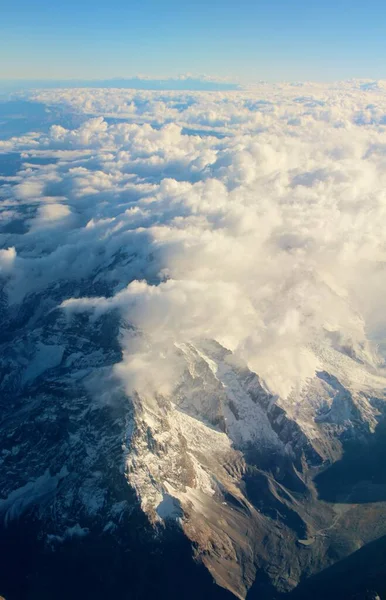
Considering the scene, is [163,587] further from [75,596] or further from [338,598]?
[338,598]

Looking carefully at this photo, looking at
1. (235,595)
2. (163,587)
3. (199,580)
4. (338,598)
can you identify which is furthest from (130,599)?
(338,598)

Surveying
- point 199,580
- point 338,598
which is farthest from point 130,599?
point 338,598

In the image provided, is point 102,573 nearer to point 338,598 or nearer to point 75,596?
point 75,596

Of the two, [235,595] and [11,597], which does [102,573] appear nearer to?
[11,597]

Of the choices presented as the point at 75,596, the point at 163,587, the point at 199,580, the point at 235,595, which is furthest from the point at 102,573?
the point at 235,595

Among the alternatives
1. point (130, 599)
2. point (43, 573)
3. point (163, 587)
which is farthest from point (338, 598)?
point (43, 573)

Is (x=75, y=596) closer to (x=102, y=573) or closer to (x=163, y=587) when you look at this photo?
(x=102, y=573)
